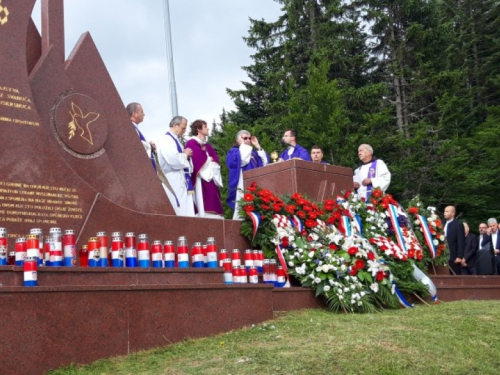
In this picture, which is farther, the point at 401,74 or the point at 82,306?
the point at 401,74

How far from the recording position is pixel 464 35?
32594 millimetres

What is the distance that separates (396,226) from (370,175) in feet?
6.11

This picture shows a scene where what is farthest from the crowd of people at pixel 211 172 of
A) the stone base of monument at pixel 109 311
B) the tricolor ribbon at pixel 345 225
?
the stone base of monument at pixel 109 311

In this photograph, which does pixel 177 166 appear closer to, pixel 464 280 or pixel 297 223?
pixel 297 223

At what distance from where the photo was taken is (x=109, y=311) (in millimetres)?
6230

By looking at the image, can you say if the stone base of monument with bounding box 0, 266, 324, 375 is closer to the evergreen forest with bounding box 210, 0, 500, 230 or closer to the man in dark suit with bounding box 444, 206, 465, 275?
the man in dark suit with bounding box 444, 206, 465, 275

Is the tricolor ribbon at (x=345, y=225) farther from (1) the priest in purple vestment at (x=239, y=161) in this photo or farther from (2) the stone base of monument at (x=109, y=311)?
(2) the stone base of monument at (x=109, y=311)

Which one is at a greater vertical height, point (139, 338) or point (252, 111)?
point (252, 111)

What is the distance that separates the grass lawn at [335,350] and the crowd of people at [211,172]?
9.64 feet

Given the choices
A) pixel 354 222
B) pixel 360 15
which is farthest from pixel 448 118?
pixel 354 222

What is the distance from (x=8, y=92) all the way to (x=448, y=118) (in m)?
21.5

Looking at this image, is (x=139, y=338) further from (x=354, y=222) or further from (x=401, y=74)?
(x=401, y=74)

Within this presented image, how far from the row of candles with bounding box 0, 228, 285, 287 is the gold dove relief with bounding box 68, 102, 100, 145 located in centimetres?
142

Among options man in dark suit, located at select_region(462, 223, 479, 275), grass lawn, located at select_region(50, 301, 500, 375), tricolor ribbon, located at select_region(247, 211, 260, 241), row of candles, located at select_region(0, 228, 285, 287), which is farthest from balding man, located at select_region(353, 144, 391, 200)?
grass lawn, located at select_region(50, 301, 500, 375)
